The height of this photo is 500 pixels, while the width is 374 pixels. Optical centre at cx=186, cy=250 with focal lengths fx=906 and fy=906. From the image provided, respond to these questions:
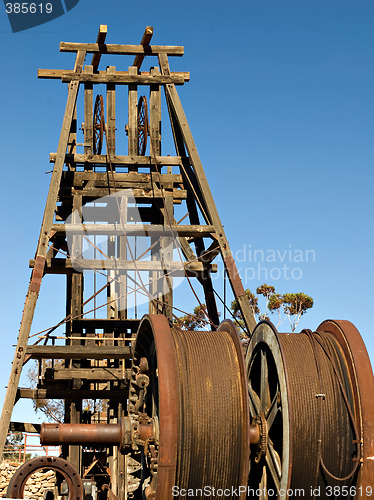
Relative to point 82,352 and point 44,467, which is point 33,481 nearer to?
point 82,352

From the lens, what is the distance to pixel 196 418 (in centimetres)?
963

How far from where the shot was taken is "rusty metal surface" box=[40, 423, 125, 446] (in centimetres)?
1045

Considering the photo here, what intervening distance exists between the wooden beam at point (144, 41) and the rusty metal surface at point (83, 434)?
8729mm

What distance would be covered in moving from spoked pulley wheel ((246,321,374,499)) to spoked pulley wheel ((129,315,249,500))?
49cm

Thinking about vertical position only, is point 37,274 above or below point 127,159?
below

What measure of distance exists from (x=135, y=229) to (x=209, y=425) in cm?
754

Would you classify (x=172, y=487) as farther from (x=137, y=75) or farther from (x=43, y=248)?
(x=137, y=75)

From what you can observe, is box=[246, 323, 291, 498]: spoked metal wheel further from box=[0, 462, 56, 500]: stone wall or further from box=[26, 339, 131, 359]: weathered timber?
box=[0, 462, 56, 500]: stone wall

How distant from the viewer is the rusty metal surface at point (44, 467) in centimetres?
1115

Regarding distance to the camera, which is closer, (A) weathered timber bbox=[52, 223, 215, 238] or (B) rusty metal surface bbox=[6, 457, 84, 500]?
(B) rusty metal surface bbox=[6, 457, 84, 500]

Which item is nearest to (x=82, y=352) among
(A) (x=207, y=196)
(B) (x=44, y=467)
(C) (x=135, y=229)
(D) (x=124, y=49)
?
(C) (x=135, y=229)

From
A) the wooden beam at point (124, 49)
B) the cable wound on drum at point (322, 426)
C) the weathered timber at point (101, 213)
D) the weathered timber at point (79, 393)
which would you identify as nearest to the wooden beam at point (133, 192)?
the weathered timber at point (101, 213)

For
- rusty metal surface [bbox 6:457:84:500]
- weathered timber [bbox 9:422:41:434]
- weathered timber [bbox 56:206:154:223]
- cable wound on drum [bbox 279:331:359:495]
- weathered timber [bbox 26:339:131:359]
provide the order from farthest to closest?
1. weathered timber [bbox 56:206:154:223]
2. weathered timber [bbox 9:422:41:434]
3. weathered timber [bbox 26:339:131:359]
4. rusty metal surface [bbox 6:457:84:500]
5. cable wound on drum [bbox 279:331:359:495]

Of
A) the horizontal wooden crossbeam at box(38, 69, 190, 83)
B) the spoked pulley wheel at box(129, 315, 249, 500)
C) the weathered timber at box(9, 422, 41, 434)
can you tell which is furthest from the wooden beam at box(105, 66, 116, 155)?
the spoked pulley wheel at box(129, 315, 249, 500)
